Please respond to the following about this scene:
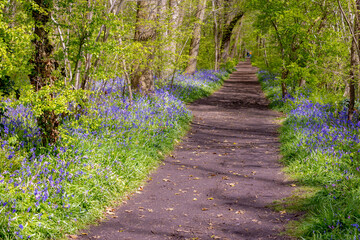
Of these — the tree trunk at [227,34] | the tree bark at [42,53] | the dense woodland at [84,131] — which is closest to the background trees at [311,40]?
the dense woodland at [84,131]

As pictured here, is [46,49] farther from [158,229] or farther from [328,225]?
[328,225]

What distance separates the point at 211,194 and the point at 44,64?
3638 mm

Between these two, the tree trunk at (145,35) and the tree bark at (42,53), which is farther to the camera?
the tree trunk at (145,35)

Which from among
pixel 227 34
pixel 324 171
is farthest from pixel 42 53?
pixel 227 34

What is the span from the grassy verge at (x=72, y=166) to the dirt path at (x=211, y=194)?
332mm

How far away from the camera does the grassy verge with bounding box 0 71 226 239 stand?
13.4ft

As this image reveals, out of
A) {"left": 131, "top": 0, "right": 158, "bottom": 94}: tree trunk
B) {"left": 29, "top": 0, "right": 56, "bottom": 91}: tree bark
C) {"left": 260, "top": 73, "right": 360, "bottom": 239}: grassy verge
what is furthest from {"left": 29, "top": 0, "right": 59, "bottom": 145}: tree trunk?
{"left": 131, "top": 0, "right": 158, "bottom": 94}: tree trunk

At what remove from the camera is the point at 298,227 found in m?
4.56

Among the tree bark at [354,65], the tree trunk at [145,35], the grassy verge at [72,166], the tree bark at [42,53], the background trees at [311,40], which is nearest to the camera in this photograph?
the grassy verge at [72,166]

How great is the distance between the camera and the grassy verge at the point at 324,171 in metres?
4.26

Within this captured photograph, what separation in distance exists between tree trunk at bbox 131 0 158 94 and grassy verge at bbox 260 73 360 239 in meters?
4.78

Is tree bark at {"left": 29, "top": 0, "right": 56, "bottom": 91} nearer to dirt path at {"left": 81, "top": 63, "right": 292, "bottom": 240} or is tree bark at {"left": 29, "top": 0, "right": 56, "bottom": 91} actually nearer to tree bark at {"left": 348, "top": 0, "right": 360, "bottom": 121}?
dirt path at {"left": 81, "top": 63, "right": 292, "bottom": 240}

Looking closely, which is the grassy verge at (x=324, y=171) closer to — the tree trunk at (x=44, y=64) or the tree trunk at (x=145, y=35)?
the tree trunk at (x=44, y=64)

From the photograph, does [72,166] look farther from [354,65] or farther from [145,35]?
[354,65]
